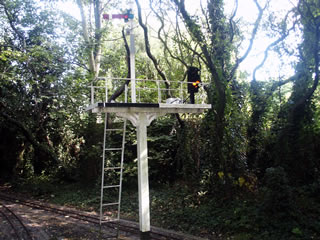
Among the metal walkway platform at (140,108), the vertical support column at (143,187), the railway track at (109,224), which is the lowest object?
the railway track at (109,224)

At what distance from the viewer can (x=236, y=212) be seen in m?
9.00

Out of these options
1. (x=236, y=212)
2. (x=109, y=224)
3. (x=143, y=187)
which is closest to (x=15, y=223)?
(x=109, y=224)

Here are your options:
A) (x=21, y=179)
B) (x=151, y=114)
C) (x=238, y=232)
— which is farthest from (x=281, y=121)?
(x=21, y=179)

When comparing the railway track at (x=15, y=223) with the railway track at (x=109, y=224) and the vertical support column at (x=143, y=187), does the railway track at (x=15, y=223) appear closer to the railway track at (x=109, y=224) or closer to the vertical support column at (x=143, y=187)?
the railway track at (x=109, y=224)

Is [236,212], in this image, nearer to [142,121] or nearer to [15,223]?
[142,121]

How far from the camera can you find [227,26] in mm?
10766

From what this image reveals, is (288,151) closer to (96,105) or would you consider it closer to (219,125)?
(219,125)

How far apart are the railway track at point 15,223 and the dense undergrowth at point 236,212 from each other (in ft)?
8.66

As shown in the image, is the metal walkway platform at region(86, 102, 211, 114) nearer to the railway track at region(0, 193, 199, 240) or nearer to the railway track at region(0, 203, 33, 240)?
the railway track at region(0, 193, 199, 240)

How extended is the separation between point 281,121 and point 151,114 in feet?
18.3

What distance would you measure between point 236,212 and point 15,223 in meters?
7.83

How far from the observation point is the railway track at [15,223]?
9219mm

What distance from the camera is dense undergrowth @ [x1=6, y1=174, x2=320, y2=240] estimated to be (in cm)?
776

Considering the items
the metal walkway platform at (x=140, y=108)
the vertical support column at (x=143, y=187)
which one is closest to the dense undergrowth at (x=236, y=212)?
the vertical support column at (x=143, y=187)
